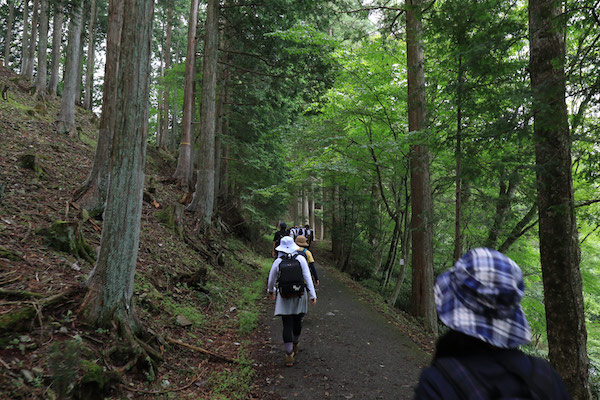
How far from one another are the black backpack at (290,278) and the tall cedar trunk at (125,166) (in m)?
2.22

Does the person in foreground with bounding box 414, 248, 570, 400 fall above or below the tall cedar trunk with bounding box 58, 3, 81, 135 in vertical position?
below

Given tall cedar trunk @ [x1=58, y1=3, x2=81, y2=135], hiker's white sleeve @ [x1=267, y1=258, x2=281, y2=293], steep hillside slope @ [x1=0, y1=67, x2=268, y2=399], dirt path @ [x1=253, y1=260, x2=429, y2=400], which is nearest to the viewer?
steep hillside slope @ [x1=0, y1=67, x2=268, y2=399]

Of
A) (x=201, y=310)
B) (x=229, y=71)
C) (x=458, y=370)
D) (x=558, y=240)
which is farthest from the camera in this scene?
(x=229, y=71)

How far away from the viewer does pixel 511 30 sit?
464 centimetres

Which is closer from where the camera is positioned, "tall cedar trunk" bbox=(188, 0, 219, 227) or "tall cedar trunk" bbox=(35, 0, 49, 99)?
"tall cedar trunk" bbox=(188, 0, 219, 227)

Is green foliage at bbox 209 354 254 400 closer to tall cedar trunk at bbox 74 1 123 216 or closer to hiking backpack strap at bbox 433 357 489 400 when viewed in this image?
hiking backpack strap at bbox 433 357 489 400

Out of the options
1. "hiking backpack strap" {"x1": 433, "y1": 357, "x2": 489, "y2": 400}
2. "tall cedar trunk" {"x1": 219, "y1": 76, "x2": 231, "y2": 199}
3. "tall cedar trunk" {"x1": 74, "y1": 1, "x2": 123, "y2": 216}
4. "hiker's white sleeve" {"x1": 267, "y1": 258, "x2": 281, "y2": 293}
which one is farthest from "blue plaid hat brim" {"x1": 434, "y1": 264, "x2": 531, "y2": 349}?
"tall cedar trunk" {"x1": 219, "y1": 76, "x2": 231, "y2": 199}

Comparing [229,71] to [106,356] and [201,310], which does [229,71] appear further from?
[106,356]

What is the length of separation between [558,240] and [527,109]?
5.94 ft

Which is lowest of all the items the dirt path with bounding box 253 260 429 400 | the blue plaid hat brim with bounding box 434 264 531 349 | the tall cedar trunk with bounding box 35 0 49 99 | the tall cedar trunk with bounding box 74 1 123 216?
the dirt path with bounding box 253 260 429 400

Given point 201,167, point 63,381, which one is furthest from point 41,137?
point 63,381

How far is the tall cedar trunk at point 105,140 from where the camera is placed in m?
7.35

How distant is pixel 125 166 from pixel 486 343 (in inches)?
179

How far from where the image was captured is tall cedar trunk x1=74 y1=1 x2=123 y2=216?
7.35 metres
